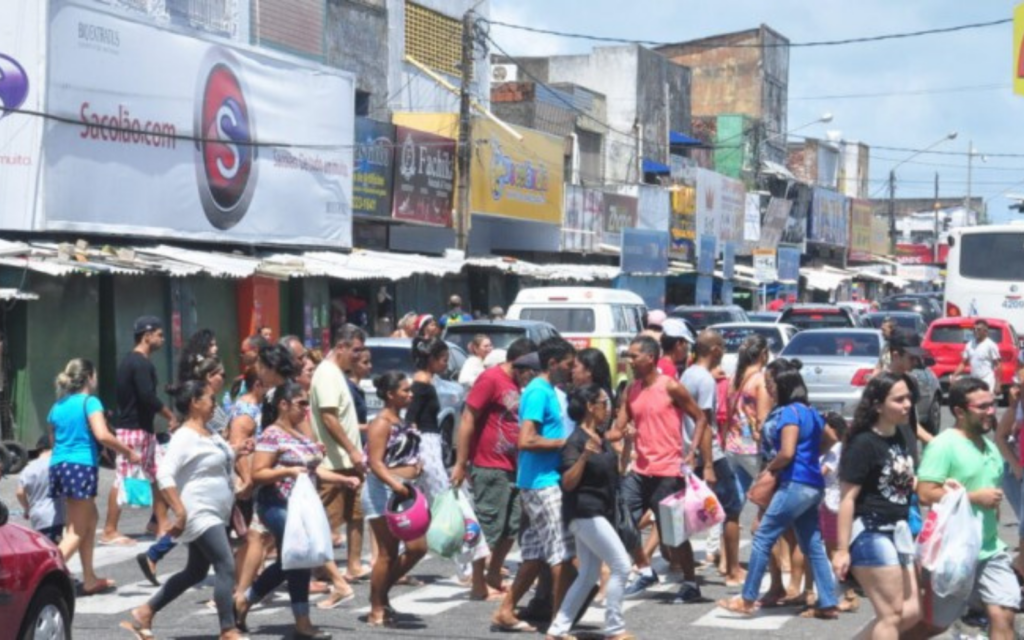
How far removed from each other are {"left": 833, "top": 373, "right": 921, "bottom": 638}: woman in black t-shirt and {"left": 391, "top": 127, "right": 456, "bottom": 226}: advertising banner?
2440 cm

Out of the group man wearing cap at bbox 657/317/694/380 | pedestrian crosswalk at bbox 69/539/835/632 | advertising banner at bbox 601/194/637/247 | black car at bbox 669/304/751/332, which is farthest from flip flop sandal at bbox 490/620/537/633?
advertising banner at bbox 601/194/637/247

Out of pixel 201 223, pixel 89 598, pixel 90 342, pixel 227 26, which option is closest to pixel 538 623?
pixel 89 598

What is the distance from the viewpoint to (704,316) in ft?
116

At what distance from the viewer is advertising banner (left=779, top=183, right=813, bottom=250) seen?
68562 millimetres

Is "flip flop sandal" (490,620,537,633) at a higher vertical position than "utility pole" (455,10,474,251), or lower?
lower

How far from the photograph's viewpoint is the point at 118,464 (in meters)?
13.4

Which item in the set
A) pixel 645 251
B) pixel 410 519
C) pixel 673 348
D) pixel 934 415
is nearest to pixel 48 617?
pixel 410 519

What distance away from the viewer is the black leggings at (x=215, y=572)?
10000 millimetres

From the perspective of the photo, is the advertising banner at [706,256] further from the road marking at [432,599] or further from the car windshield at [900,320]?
the road marking at [432,599]

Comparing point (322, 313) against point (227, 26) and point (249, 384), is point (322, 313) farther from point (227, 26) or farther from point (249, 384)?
point (249, 384)

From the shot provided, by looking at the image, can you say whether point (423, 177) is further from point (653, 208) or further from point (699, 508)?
point (699, 508)

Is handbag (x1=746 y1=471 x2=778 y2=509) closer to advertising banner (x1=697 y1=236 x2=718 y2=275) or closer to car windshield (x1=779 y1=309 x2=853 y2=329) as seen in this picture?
car windshield (x1=779 y1=309 x2=853 y2=329)

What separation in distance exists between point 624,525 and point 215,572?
251cm

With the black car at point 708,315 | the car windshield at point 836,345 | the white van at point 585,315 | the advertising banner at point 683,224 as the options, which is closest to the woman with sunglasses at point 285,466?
the car windshield at point 836,345
